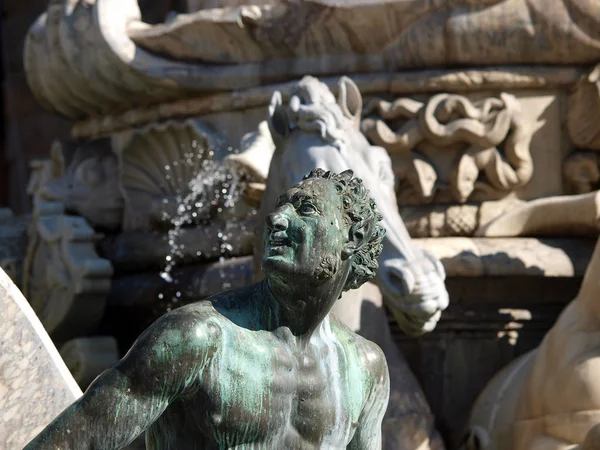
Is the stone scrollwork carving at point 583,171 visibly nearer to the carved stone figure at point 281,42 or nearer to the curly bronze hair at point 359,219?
the carved stone figure at point 281,42

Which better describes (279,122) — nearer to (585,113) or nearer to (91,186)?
(585,113)

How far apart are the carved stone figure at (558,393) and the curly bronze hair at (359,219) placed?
2550 mm

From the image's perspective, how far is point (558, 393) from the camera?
579cm

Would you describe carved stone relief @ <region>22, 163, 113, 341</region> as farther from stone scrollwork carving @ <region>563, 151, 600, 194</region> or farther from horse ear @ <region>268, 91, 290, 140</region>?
stone scrollwork carving @ <region>563, 151, 600, 194</region>

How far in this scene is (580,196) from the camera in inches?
265

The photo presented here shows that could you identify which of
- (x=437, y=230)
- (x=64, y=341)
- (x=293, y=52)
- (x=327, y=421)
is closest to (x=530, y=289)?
(x=437, y=230)

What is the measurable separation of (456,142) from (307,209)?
13.6 feet

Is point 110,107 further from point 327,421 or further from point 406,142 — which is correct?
point 327,421

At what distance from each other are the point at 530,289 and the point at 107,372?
14.3ft

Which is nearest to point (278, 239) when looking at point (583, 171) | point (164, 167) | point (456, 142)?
point (456, 142)

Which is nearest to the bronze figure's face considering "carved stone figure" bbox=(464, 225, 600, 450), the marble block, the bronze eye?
the bronze eye

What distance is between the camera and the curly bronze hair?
9.65 ft

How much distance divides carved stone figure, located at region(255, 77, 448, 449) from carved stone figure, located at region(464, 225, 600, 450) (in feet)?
0.99

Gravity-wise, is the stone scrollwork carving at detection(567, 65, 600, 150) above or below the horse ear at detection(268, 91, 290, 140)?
below
